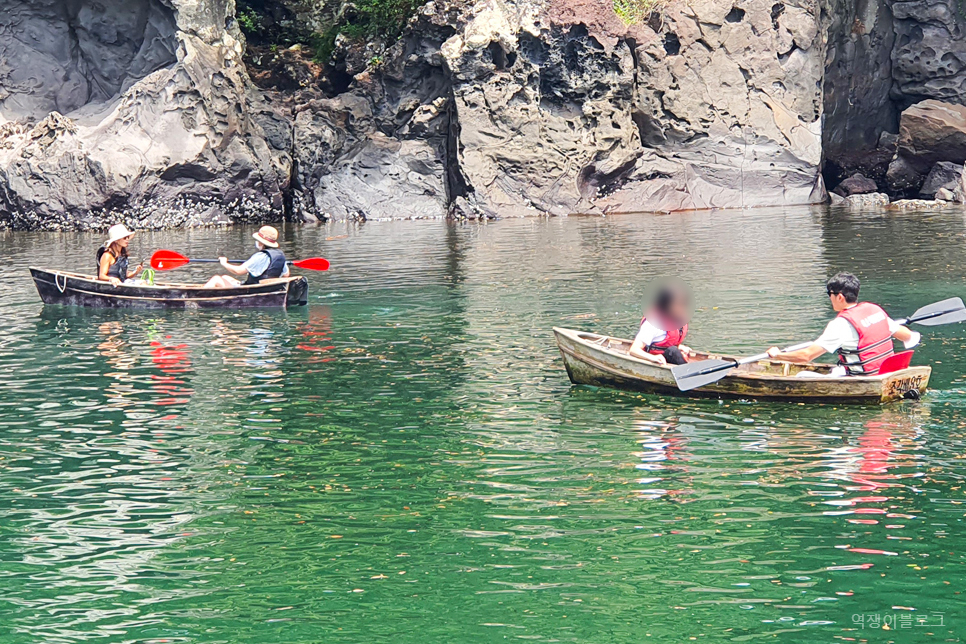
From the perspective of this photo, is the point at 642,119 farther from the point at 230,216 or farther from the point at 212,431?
the point at 212,431

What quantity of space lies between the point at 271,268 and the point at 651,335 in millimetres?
10365

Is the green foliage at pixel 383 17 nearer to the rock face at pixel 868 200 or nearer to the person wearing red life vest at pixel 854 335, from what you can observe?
the rock face at pixel 868 200

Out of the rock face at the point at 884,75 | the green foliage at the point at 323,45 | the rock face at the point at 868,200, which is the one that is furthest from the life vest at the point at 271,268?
the rock face at the point at 884,75

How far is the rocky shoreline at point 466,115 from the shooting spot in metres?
42.7

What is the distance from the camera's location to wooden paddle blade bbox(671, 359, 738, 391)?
1284 cm

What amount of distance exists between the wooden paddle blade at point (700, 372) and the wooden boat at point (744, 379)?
0.54 feet

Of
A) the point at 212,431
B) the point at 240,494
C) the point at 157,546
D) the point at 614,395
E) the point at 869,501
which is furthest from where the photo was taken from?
the point at 614,395

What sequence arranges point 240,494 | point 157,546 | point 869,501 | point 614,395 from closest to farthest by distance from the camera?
point 157,546 → point 869,501 → point 240,494 → point 614,395

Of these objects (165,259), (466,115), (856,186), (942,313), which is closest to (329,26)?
(466,115)

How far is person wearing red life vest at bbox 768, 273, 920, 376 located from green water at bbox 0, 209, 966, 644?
603 millimetres

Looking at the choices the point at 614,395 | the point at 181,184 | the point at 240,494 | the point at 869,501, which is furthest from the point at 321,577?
the point at 181,184

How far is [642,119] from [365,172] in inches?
444

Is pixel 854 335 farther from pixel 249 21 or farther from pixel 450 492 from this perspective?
pixel 249 21

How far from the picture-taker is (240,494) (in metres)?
10.2
